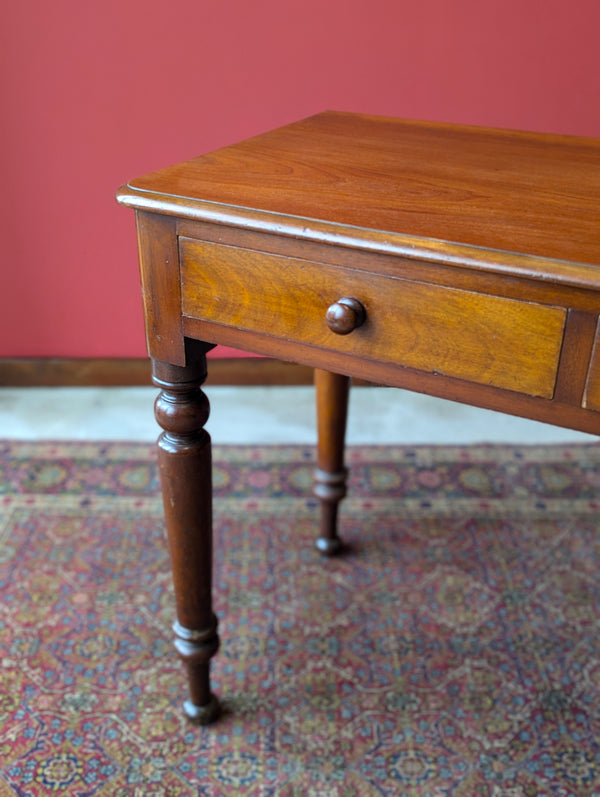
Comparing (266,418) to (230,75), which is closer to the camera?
(230,75)

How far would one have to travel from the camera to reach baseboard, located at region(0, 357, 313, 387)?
9.01 feet

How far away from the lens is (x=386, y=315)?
104cm

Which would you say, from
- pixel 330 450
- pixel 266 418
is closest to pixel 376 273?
pixel 330 450

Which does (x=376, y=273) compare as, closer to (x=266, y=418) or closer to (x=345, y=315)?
(x=345, y=315)

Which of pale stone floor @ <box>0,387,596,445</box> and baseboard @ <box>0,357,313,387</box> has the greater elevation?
baseboard @ <box>0,357,313,387</box>

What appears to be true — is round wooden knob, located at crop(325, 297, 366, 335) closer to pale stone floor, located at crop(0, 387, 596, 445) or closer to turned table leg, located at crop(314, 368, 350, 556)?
turned table leg, located at crop(314, 368, 350, 556)

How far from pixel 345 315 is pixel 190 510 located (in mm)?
469

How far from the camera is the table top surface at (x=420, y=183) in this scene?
999mm

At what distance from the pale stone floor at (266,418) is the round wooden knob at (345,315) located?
1399 millimetres

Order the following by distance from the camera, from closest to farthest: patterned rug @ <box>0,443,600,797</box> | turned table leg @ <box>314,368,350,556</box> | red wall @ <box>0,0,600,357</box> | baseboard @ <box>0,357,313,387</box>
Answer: patterned rug @ <box>0,443,600,797</box>, turned table leg @ <box>314,368,350,556</box>, red wall @ <box>0,0,600,357</box>, baseboard @ <box>0,357,313,387</box>

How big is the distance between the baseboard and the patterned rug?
420 mm

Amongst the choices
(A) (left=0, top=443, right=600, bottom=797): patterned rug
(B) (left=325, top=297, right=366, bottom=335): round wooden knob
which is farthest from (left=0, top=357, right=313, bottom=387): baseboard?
(B) (left=325, top=297, right=366, bottom=335): round wooden knob

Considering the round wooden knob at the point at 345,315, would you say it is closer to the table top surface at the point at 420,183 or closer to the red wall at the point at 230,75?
the table top surface at the point at 420,183

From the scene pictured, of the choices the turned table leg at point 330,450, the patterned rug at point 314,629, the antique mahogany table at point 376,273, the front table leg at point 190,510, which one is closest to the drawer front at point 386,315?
the antique mahogany table at point 376,273
